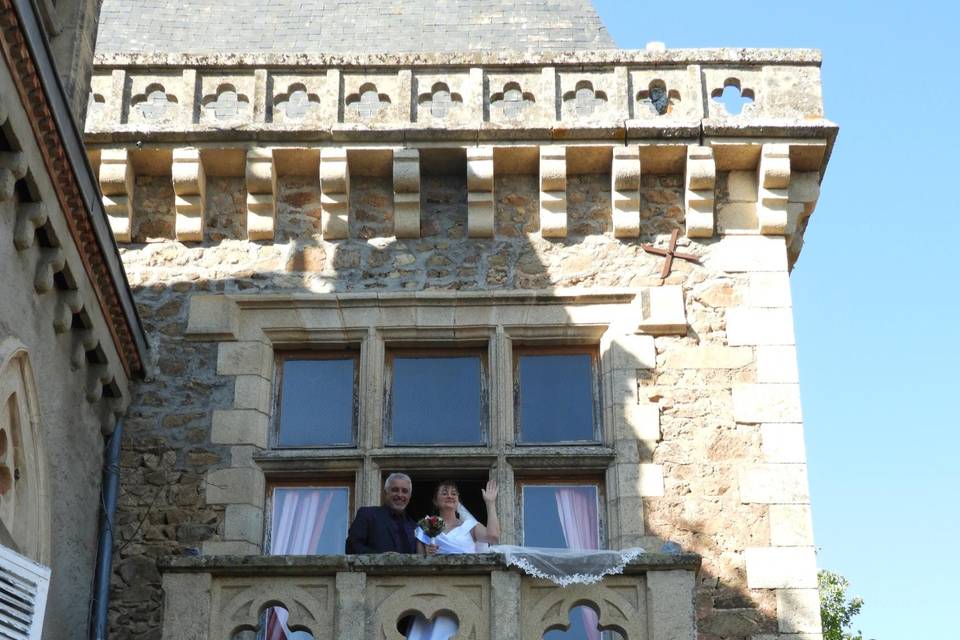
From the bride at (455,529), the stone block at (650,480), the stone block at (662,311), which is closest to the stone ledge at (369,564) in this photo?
the bride at (455,529)

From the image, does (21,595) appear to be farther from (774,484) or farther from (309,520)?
(774,484)

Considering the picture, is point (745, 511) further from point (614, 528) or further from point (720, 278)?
point (720, 278)

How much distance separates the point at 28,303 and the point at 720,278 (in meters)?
4.06

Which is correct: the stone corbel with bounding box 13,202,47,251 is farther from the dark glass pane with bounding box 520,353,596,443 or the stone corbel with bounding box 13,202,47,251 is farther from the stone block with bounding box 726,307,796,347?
the stone block with bounding box 726,307,796,347

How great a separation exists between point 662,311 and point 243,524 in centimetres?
263

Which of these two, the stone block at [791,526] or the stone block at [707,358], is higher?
the stone block at [707,358]

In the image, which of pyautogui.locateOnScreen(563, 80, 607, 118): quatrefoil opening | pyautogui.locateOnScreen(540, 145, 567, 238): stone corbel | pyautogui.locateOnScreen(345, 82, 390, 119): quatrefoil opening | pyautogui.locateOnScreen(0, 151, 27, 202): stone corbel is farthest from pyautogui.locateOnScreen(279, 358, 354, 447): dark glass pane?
pyautogui.locateOnScreen(0, 151, 27, 202): stone corbel

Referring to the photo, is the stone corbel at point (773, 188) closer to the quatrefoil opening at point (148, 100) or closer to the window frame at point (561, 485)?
the window frame at point (561, 485)

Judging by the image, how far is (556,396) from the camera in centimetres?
950

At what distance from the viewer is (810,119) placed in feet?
32.4

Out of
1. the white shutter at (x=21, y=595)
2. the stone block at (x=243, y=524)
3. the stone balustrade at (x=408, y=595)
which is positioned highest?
the stone block at (x=243, y=524)

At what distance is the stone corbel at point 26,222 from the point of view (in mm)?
7168

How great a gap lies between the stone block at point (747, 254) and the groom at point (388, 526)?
2.41m

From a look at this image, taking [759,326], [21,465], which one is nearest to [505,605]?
[21,465]
